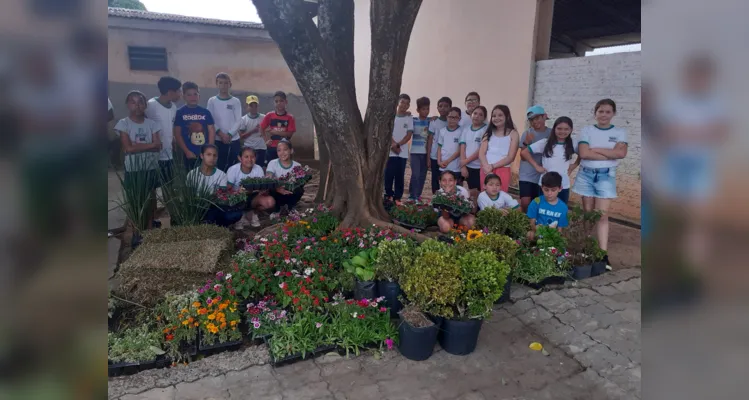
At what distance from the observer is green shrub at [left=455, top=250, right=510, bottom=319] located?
10.3ft

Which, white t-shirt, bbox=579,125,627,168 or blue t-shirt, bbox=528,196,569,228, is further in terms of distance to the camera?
blue t-shirt, bbox=528,196,569,228

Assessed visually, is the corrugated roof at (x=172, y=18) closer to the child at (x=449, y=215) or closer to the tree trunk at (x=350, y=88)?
the tree trunk at (x=350, y=88)

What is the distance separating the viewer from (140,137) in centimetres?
523

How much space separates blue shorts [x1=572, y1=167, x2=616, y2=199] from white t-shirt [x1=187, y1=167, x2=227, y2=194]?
13.2 feet

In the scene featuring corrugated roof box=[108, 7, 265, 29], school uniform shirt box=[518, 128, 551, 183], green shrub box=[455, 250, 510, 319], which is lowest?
green shrub box=[455, 250, 510, 319]

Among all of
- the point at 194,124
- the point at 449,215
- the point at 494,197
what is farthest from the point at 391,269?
the point at 194,124

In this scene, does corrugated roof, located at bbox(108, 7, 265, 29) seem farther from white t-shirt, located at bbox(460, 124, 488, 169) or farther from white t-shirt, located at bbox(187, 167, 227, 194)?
white t-shirt, located at bbox(460, 124, 488, 169)

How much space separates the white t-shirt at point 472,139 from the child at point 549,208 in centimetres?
118

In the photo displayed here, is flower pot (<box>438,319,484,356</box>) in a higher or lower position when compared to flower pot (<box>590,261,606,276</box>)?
lower

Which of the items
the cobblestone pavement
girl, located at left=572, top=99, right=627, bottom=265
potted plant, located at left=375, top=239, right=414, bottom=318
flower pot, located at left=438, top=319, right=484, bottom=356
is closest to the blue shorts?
girl, located at left=572, top=99, right=627, bottom=265

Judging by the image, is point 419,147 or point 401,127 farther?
point 419,147

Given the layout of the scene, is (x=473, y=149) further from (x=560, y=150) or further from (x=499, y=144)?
(x=560, y=150)

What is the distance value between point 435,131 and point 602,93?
2.73 meters

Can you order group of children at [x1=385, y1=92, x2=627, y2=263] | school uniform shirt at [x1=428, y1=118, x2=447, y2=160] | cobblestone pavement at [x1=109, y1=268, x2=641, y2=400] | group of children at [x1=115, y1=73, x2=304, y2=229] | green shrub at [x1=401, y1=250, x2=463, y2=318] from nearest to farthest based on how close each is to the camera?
cobblestone pavement at [x1=109, y1=268, x2=641, y2=400]
green shrub at [x1=401, y1=250, x2=463, y2=318]
group of children at [x1=385, y1=92, x2=627, y2=263]
group of children at [x1=115, y1=73, x2=304, y2=229]
school uniform shirt at [x1=428, y1=118, x2=447, y2=160]
